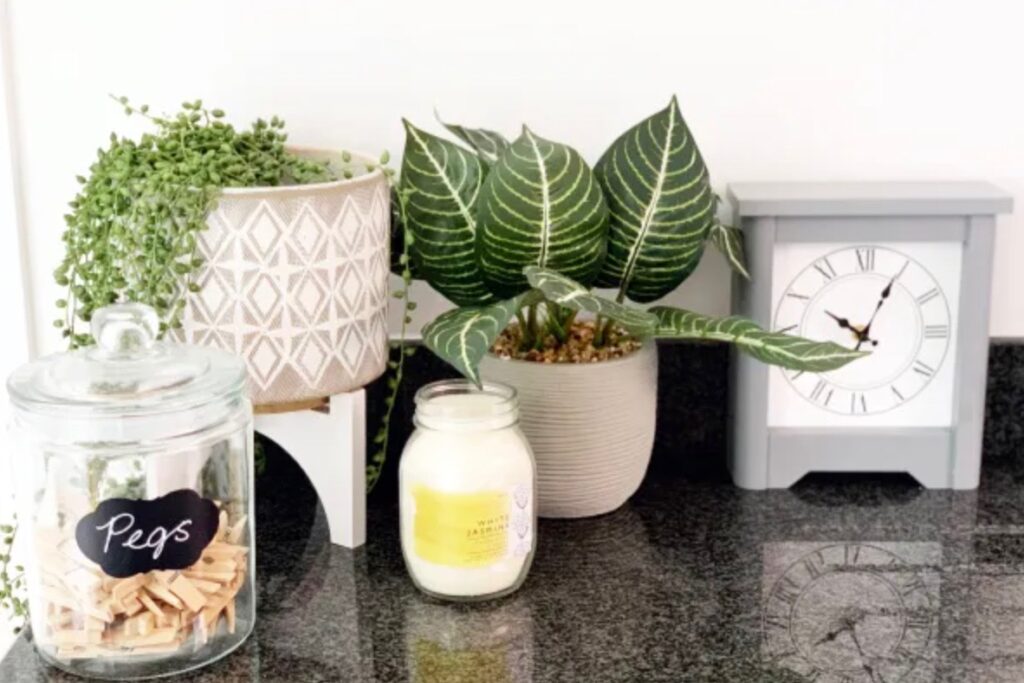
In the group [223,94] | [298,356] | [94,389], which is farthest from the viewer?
[223,94]

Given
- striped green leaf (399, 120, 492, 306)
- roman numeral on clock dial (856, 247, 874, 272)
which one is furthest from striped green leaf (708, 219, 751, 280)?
striped green leaf (399, 120, 492, 306)

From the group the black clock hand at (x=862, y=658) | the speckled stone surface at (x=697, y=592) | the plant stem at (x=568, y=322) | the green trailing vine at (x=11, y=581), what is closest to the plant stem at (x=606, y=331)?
the plant stem at (x=568, y=322)

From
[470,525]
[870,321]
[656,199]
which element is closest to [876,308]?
[870,321]

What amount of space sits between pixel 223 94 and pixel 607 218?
1.36 ft

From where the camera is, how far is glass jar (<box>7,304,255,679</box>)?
1.00m

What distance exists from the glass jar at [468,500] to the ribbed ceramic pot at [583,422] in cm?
10

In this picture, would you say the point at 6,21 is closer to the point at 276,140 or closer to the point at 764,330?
the point at 276,140

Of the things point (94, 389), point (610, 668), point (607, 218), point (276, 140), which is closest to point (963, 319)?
point (607, 218)

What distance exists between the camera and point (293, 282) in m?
1.13

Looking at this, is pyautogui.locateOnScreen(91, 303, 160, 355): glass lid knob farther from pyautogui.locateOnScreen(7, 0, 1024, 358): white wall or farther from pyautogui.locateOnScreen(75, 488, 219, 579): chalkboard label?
pyautogui.locateOnScreen(7, 0, 1024, 358): white wall

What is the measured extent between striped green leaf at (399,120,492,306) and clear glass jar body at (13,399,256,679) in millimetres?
252

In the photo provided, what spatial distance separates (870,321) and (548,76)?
383mm

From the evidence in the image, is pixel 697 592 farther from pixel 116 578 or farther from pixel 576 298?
pixel 116 578

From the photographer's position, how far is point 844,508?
1.32m
